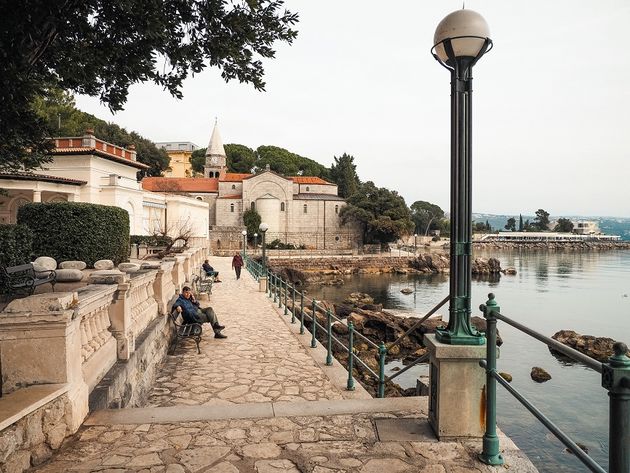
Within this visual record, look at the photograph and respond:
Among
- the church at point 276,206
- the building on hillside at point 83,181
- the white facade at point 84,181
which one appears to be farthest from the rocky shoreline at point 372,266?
the building on hillside at point 83,181

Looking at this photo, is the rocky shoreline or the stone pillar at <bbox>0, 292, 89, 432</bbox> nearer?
the stone pillar at <bbox>0, 292, 89, 432</bbox>

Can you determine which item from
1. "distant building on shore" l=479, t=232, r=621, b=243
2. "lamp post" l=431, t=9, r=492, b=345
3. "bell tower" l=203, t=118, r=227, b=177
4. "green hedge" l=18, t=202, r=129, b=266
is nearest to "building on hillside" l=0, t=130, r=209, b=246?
"green hedge" l=18, t=202, r=129, b=266

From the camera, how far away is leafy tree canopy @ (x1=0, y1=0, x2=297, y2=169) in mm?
3934

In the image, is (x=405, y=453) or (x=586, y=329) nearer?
(x=405, y=453)

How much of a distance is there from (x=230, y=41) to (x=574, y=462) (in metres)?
11.0

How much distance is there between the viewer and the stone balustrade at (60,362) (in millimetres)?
3094

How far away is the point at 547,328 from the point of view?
2470 centimetres

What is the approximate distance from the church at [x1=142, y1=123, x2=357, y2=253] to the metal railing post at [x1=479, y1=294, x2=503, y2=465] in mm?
59365

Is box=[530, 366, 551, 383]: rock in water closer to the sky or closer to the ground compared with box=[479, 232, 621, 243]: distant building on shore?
closer to the ground

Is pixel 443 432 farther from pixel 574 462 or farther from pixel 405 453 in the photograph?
pixel 574 462

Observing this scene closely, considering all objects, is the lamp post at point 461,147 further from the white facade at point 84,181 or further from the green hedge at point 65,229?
the white facade at point 84,181

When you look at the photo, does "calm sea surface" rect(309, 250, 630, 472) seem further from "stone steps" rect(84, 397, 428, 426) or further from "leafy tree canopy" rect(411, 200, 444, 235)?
"leafy tree canopy" rect(411, 200, 444, 235)

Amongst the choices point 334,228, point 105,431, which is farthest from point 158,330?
point 334,228

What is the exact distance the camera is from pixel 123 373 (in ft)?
16.0
